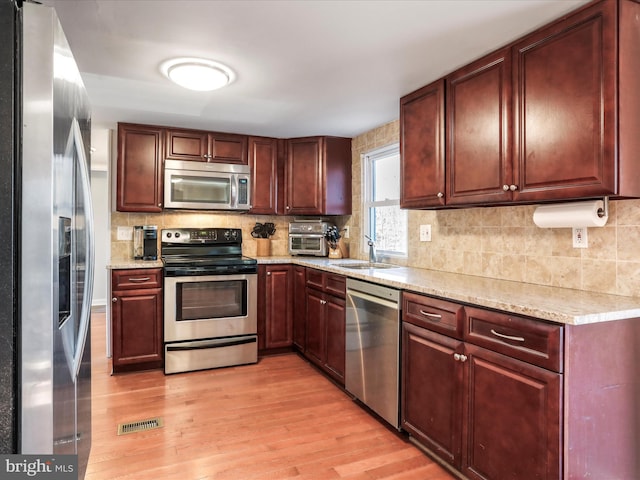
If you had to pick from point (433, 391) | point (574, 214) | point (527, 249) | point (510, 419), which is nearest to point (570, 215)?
point (574, 214)

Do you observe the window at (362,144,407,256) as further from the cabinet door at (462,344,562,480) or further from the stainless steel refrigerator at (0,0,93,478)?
the stainless steel refrigerator at (0,0,93,478)

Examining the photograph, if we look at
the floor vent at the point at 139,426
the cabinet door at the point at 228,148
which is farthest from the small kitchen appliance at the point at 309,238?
the floor vent at the point at 139,426

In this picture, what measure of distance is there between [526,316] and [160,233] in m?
3.32

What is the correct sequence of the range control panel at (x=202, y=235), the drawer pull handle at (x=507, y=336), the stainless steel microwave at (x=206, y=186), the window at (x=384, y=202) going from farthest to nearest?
1. the range control panel at (x=202, y=235)
2. the stainless steel microwave at (x=206, y=186)
3. the window at (x=384, y=202)
4. the drawer pull handle at (x=507, y=336)

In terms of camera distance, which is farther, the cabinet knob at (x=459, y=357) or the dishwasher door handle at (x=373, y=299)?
the dishwasher door handle at (x=373, y=299)

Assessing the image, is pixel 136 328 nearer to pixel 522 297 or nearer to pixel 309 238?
pixel 309 238

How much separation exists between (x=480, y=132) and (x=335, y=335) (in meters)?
1.71

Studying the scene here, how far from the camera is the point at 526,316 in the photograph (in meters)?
1.52

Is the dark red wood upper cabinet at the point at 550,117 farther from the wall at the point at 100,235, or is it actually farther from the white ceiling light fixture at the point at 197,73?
the wall at the point at 100,235

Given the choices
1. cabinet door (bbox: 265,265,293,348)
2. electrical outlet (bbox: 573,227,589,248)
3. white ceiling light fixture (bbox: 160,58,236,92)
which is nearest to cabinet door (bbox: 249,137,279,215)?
cabinet door (bbox: 265,265,293,348)

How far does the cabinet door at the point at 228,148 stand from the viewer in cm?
383

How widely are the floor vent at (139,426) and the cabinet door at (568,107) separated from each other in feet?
7.88

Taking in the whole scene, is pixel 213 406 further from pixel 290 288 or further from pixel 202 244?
pixel 202 244

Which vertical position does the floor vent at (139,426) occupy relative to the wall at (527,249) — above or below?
below
